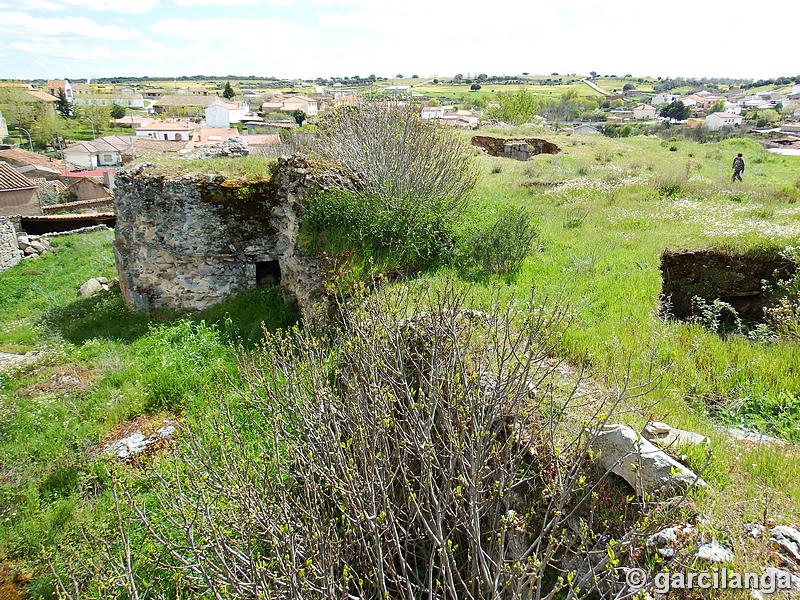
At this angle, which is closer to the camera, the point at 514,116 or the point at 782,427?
the point at 782,427

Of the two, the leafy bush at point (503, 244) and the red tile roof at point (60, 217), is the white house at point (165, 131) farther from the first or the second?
the leafy bush at point (503, 244)

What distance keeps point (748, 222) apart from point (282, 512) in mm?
9616

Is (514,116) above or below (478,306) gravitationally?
above

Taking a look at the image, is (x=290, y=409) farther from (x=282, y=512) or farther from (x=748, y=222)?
(x=748, y=222)

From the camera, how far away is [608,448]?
3551 millimetres

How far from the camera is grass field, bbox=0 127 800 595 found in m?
4.36

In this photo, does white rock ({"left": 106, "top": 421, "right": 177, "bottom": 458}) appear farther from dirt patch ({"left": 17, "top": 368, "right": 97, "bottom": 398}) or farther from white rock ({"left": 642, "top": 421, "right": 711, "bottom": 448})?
white rock ({"left": 642, "top": 421, "right": 711, "bottom": 448})

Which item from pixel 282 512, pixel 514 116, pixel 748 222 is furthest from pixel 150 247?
pixel 514 116

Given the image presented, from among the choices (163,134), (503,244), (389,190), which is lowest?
(503,244)

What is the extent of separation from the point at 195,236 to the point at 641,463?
10.5 m

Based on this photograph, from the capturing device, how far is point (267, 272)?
11.8 m

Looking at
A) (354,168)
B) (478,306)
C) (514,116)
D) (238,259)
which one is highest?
(514,116)

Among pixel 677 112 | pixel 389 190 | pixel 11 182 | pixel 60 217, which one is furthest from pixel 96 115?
pixel 677 112

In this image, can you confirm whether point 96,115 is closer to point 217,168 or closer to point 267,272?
point 217,168
